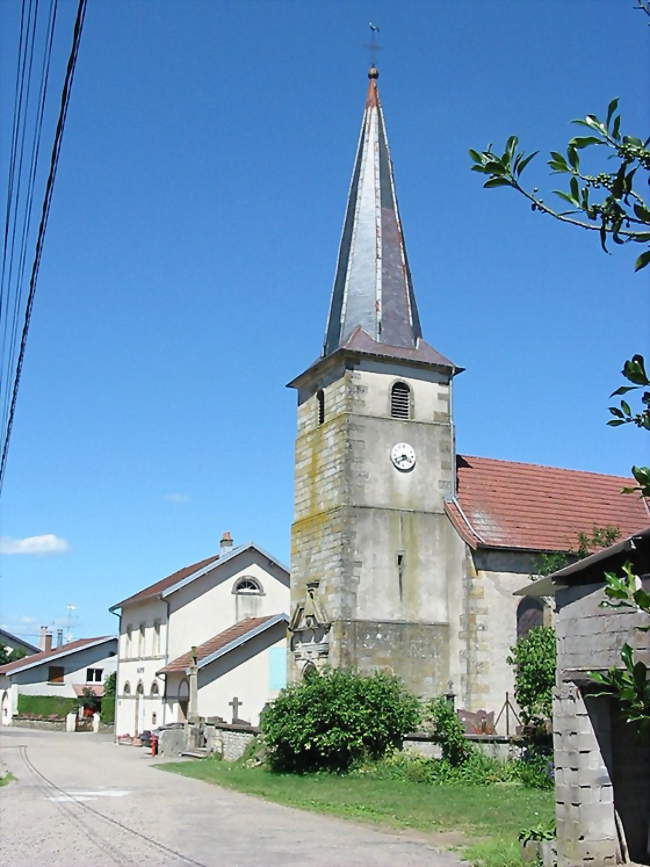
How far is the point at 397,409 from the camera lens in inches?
1151

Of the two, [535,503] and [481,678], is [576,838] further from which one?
[535,503]

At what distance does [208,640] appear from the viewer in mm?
39719

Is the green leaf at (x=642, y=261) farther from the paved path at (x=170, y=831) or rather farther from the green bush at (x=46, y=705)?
the green bush at (x=46, y=705)

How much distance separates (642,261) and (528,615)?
24.3 m

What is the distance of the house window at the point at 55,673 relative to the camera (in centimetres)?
5838

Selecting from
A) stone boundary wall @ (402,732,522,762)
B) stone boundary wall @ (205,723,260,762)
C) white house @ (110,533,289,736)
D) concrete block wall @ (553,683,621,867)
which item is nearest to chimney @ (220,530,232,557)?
white house @ (110,533,289,736)

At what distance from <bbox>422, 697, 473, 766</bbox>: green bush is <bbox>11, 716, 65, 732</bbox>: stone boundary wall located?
112 feet

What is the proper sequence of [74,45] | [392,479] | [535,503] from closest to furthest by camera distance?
[74,45] → [392,479] → [535,503]

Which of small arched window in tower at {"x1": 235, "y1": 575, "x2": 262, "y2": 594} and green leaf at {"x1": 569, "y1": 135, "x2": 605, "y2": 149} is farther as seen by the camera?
small arched window in tower at {"x1": 235, "y1": 575, "x2": 262, "y2": 594}

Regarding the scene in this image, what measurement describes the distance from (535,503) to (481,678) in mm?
6557

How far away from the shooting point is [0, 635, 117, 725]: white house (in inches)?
2250

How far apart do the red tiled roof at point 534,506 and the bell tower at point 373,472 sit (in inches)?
40.2

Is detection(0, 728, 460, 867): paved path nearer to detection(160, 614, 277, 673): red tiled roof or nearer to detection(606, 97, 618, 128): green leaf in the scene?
detection(606, 97, 618, 128): green leaf

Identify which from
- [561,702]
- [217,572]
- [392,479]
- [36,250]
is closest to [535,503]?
[392,479]
